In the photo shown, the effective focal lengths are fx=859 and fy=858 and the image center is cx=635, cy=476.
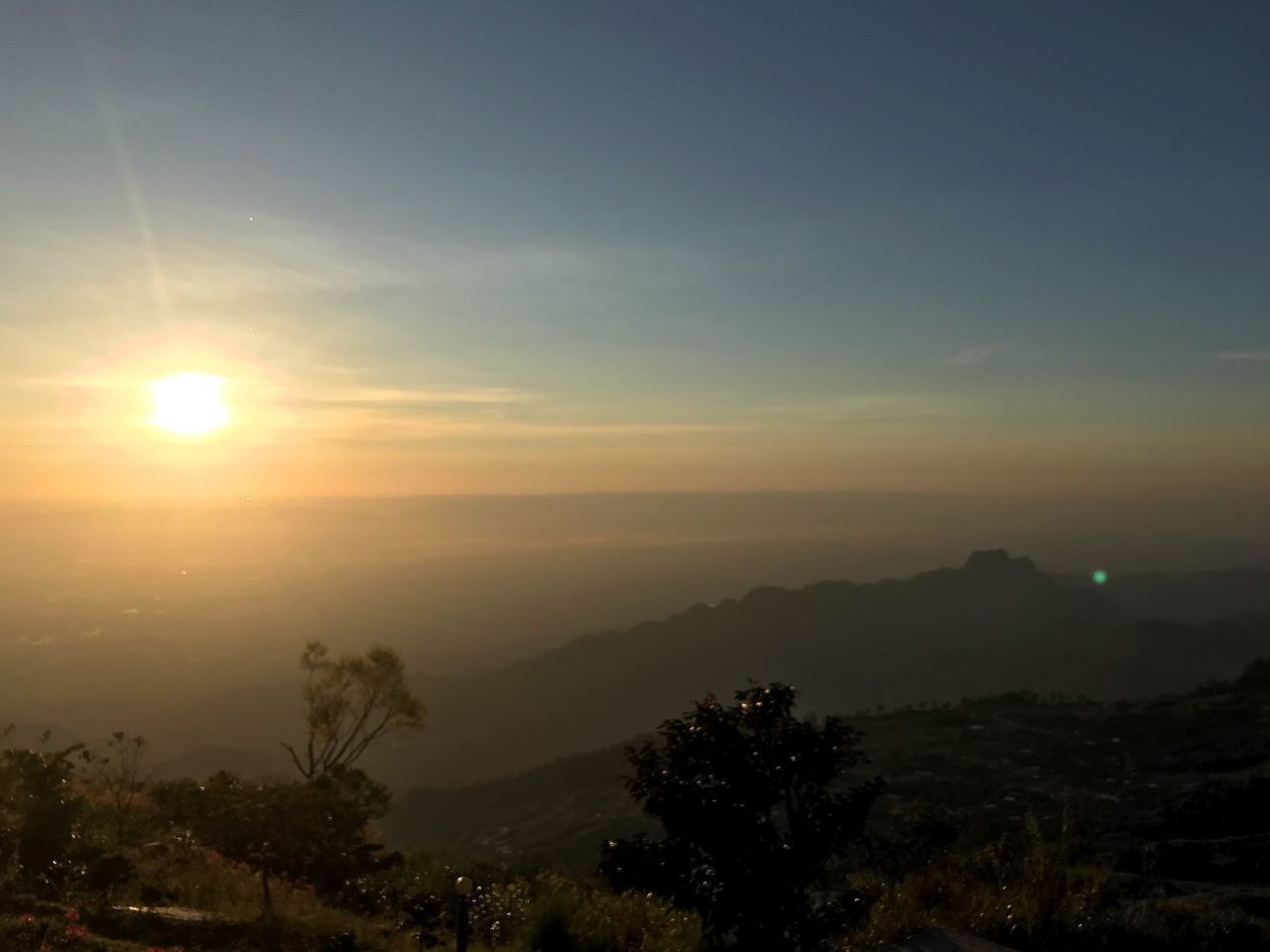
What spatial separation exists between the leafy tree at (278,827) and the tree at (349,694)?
9.23 meters

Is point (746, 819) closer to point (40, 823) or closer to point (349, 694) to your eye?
point (40, 823)

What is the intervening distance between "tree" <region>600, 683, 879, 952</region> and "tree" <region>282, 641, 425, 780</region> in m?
22.5

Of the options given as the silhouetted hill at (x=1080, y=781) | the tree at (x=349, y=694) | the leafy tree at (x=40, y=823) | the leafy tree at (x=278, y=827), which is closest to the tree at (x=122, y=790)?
the leafy tree at (x=278, y=827)

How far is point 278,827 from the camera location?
1593 cm

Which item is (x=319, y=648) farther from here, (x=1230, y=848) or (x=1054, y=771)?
(x=1054, y=771)

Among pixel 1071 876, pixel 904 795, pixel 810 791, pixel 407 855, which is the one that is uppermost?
pixel 810 791

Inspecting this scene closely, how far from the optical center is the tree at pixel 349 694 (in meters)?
29.7

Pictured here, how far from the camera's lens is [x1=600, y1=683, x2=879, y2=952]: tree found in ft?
27.9

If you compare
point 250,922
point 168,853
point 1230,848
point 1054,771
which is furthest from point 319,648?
point 1054,771

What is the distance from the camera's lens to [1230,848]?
53.7 ft

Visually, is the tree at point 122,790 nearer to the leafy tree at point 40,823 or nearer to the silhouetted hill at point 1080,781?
the leafy tree at point 40,823

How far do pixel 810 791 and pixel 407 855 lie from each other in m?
13.0

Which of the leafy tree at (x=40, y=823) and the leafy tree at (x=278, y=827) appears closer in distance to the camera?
the leafy tree at (x=40, y=823)

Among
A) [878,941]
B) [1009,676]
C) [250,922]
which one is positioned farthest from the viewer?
[1009,676]
